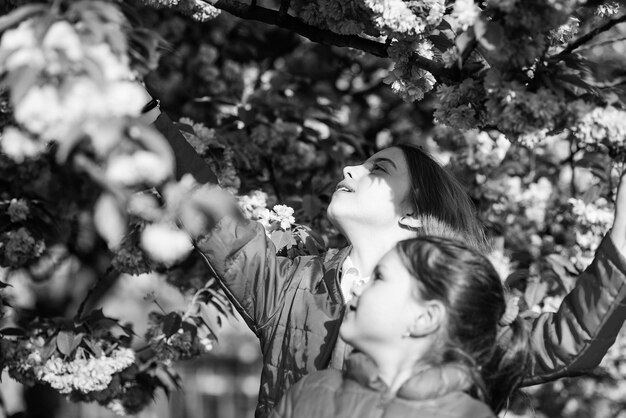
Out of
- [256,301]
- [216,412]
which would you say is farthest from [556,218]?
[216,412]

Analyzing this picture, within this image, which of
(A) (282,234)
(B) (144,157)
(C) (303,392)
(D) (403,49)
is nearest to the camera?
(B) (144,157)

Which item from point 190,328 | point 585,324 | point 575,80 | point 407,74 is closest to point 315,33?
point 407,74

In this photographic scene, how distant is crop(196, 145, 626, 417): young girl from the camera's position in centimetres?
261

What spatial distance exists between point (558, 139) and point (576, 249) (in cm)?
100

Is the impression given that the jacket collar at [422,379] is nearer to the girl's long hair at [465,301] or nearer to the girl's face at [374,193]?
the girl's long hair at [465,301]

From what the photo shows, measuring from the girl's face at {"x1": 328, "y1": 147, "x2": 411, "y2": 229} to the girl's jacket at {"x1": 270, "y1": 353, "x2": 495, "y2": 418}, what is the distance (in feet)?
1.93

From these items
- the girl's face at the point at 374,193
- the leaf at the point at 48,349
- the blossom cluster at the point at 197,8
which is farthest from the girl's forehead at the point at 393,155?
the leaf at the point at 48,349

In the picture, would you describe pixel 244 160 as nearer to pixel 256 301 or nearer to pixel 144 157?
pixel 256 301

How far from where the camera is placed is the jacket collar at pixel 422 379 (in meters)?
2.05

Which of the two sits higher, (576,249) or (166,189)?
(166,189)

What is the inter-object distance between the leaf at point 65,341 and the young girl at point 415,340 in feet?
4.98

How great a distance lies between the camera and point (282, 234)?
317cm

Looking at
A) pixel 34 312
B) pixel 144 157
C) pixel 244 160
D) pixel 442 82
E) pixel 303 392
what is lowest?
pixel 34 312

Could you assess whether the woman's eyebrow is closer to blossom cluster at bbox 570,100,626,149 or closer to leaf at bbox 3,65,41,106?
blossom cluster at bbox 570,100,626,149
